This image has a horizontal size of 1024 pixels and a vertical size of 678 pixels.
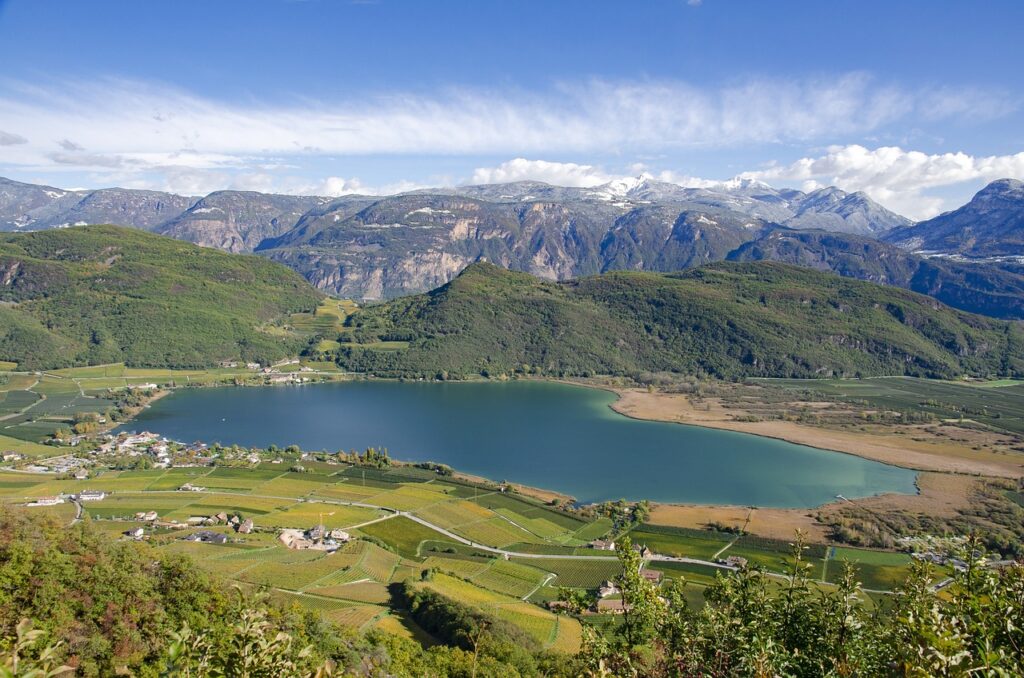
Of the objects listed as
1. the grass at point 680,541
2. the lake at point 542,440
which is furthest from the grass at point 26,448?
the grass at point 680,541

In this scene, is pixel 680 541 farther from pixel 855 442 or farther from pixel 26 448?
pixel 26 448

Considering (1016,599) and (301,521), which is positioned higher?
(1016,599)

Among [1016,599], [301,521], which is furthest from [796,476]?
[1016,599]

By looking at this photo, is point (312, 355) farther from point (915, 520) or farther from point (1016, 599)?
point (1016, 599)

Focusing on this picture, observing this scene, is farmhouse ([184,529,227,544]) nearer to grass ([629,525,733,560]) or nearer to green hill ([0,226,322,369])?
grass ([629,525,733,560])

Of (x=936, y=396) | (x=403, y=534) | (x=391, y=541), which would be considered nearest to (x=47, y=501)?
(x=391, y=541)

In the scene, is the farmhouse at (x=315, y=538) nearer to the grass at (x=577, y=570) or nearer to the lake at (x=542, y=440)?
the grass at (x=577, y=570)

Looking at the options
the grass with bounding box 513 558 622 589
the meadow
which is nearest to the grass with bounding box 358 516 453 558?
the meadow
